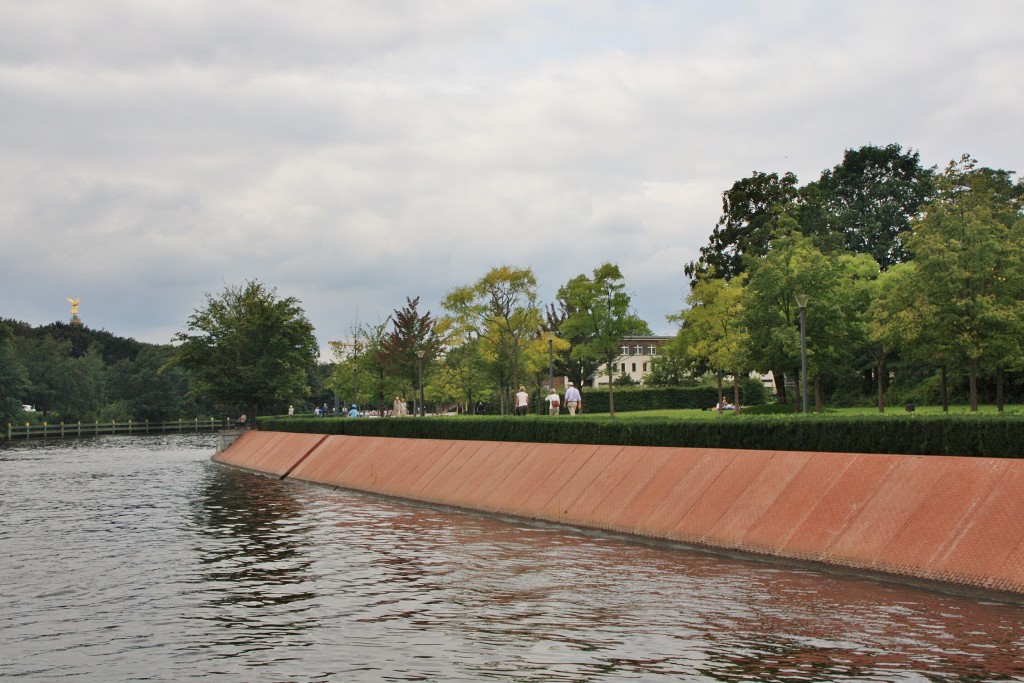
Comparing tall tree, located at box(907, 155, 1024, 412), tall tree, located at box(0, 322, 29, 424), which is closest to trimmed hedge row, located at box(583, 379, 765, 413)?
tall tree, located at box(907, 155, 1024, 412)

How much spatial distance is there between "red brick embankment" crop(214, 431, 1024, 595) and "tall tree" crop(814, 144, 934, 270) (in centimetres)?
5187

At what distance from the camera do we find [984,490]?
12258 millimetres

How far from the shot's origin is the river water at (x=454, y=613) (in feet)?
27.7

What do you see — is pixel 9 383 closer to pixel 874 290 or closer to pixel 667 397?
pixel 667 397

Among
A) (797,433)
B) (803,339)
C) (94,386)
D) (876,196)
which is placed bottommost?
(797,433)

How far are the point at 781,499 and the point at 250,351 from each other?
Answer: 50407mm

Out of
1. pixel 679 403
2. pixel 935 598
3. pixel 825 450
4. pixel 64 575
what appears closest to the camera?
pixel 935 598

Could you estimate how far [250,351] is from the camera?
61.1 m

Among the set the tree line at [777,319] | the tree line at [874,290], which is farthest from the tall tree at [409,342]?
the tree line at [874,290]

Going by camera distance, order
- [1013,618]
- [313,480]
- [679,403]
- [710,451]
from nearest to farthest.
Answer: [1013,618] < [710,451] < [313,480] < [679,403]

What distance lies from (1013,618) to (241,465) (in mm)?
35756

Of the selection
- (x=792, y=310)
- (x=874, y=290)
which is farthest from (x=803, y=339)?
(x=874, y=290)

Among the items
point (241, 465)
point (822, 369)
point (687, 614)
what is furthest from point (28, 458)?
point (687, 614)

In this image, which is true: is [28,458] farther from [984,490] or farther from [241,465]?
[984,490]
